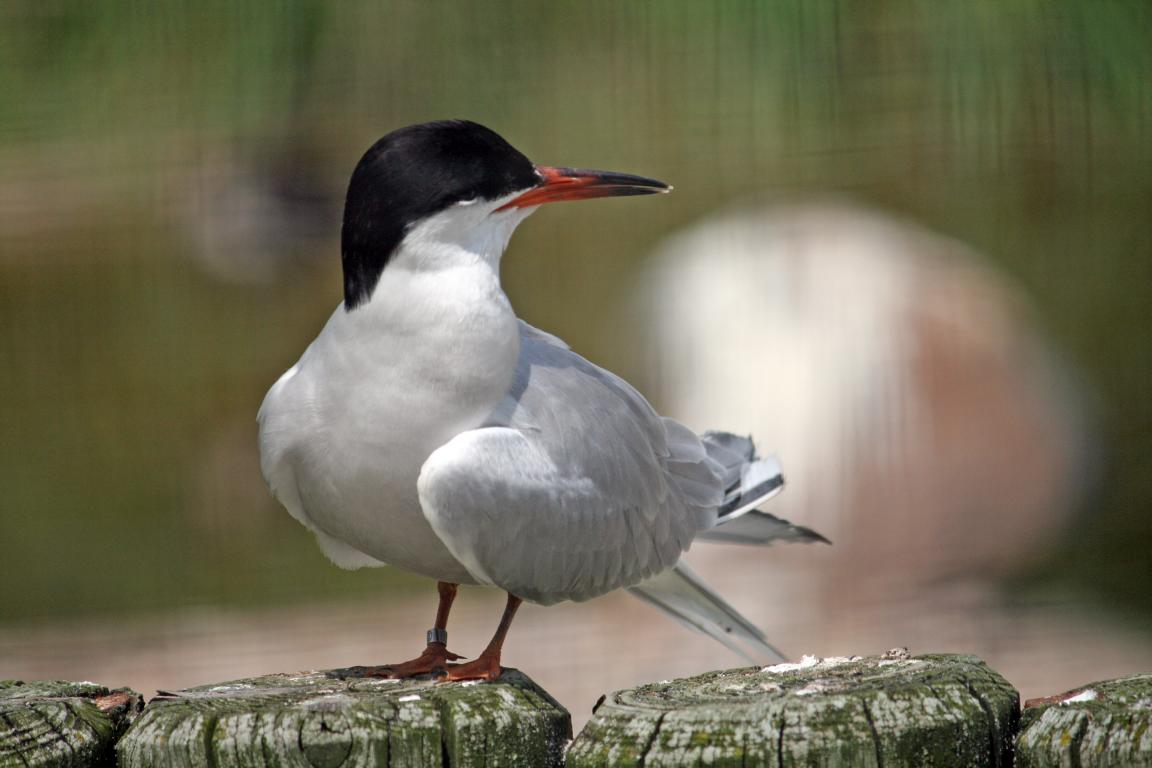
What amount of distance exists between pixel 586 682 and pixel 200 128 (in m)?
2.08

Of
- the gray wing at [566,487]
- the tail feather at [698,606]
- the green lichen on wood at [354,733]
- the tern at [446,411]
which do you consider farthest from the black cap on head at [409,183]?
the tail feather at [698,606]

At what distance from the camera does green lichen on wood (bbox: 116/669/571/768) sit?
168 centimetres

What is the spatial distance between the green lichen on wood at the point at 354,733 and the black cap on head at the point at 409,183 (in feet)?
2.36

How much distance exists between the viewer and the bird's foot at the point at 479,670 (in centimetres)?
220

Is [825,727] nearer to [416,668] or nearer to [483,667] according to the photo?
[483,667]

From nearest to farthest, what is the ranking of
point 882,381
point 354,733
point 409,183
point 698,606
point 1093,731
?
point 1093,731, point 354,733, point 409,183, point 698,606, point 882,381

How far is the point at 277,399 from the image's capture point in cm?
238

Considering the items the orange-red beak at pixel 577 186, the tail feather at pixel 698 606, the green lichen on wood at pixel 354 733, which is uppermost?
the orange-red beak at pixel 577 186

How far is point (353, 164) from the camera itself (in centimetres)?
476

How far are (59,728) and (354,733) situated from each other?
0.34 metres

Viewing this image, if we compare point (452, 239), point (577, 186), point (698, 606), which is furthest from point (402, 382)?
point (698, 606)

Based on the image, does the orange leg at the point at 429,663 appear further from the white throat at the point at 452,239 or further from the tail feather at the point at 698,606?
the white throat at the point at 452,239

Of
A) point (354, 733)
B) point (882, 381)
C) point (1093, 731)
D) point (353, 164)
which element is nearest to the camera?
point (1093, 731)

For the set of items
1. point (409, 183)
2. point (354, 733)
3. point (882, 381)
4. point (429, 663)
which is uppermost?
point (409, 183)
